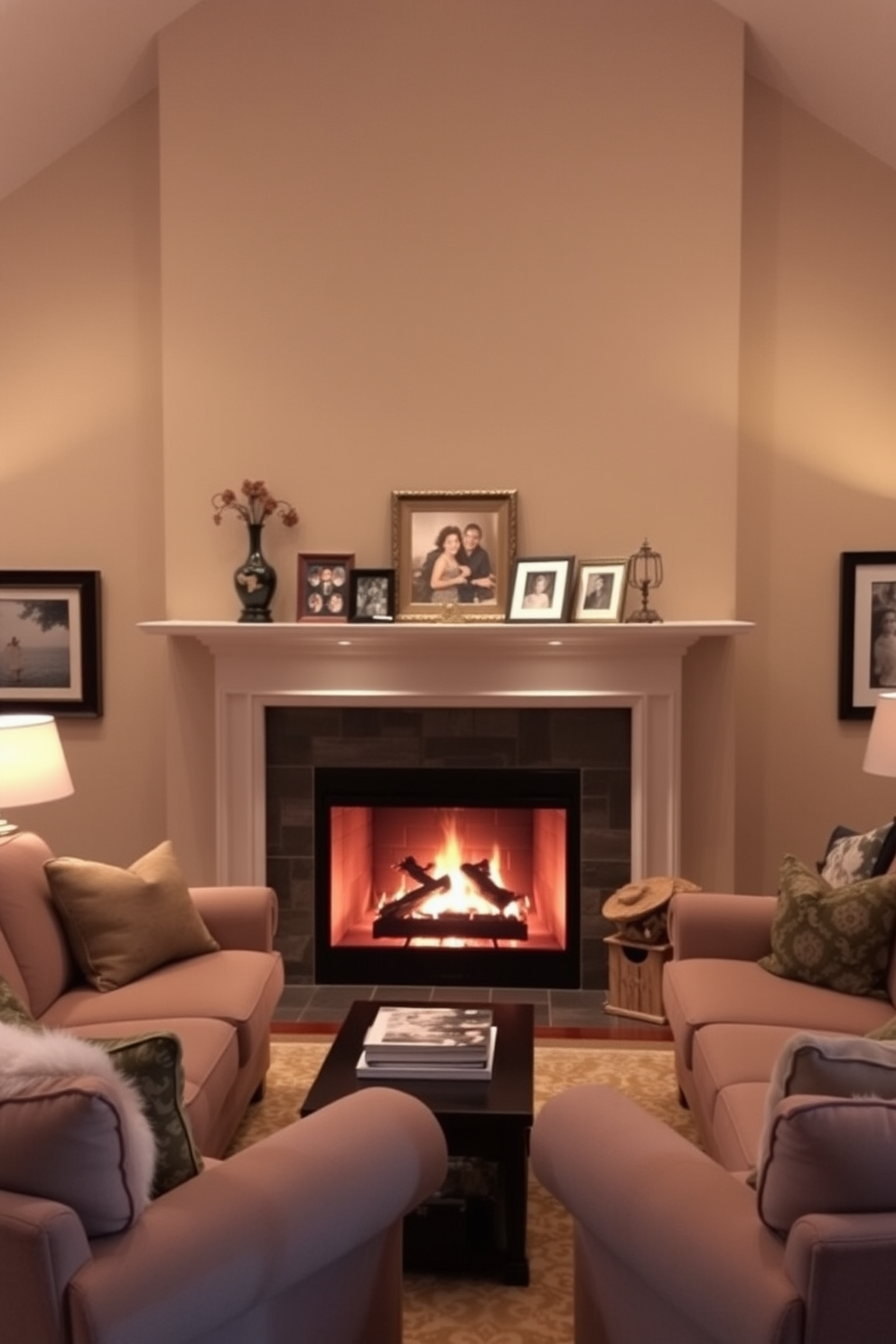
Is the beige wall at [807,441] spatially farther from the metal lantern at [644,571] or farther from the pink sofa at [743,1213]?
the pink sofa at [743,1213]

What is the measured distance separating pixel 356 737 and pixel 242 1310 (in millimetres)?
3279

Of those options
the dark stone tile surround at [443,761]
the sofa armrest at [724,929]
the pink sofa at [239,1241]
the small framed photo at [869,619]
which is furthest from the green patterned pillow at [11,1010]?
the small framed photo at [869,619]

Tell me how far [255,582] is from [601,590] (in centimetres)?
138

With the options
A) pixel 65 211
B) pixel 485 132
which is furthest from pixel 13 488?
pixel 485 132

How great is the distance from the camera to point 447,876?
5.25 meters

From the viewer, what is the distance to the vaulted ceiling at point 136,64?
446cm

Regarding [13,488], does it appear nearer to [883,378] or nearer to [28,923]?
[28,923]

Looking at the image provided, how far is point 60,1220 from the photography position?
65.6 inches

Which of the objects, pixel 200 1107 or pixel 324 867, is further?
pixel 324 867

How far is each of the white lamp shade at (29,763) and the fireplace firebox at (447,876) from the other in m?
1.50

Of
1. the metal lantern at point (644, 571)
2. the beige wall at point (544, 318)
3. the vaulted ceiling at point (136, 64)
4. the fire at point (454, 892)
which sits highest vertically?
the vaulted ceiling at point (136, 64)

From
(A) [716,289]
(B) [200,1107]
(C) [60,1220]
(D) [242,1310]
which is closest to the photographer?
(C) [60,1220]

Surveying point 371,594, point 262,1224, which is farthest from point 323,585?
point 262,1224

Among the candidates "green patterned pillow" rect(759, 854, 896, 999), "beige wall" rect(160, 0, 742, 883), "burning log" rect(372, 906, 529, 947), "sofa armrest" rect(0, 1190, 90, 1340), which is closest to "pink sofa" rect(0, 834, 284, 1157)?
"sofa armrest" rect(0, 1190, 90, 1340)
